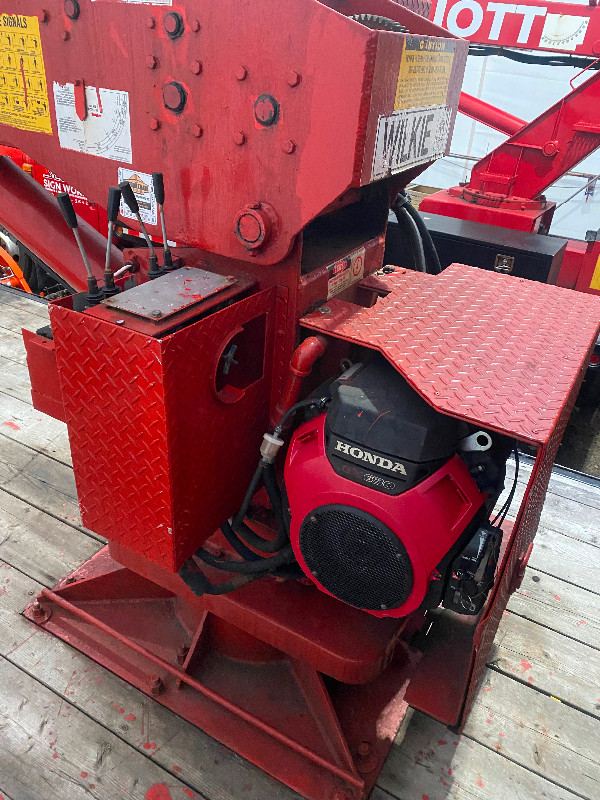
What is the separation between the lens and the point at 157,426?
122 centimetres

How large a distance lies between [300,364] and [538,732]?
1.24 metres

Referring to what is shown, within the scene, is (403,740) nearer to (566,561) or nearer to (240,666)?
(240,666)

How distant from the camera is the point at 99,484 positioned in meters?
1.42

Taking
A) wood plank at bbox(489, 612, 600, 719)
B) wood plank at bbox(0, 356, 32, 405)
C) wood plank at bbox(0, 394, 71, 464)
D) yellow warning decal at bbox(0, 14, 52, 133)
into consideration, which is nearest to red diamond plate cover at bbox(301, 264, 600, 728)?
wood plank at bbox(489, 612, 600, 719)

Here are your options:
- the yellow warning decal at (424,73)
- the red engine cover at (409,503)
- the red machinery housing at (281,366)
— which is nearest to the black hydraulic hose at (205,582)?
the red machinery housing at (281,366)

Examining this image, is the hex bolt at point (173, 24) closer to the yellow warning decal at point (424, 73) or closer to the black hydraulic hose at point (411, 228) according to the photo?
the yellow warning decal at point (424, 73)

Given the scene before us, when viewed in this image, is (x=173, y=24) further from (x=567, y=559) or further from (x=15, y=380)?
(x=15, y=380)

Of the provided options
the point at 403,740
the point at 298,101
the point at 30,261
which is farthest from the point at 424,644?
the point at 30,261

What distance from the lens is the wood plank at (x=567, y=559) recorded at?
6.95ft

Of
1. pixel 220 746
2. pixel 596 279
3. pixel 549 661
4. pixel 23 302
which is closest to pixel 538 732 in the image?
pixel 549 661

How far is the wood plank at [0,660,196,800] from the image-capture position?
1.44 meters

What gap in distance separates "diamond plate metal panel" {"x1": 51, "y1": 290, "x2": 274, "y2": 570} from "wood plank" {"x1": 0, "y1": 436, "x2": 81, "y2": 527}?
2.85 feet

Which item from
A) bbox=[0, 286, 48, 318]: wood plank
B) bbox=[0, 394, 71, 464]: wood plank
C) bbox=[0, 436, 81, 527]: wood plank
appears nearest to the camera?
bbox=[0, 436, 81, 527]: wood plank

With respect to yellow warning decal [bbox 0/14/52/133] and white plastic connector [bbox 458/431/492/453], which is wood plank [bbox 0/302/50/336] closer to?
yellow warning decal [bbox 0/14/52/133]
